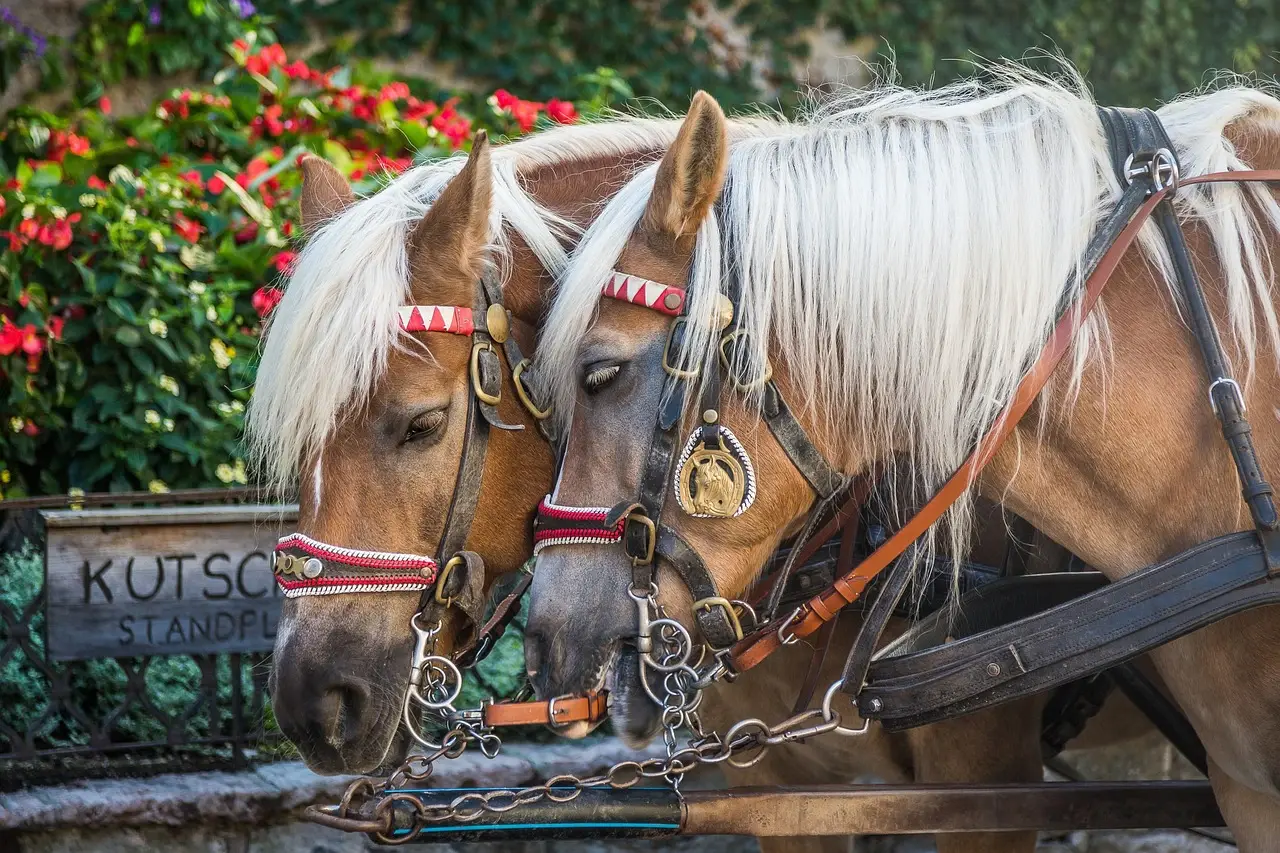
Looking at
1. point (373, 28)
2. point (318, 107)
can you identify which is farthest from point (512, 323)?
point (373, 28)

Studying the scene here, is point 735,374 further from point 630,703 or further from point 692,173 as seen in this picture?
point 630,703

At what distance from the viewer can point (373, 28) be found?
17.5 ft

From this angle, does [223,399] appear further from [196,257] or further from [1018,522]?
[1018,522]

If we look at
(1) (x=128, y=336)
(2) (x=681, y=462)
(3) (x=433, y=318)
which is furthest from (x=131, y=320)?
(2) (x=681, y=462)

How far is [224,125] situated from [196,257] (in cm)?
105

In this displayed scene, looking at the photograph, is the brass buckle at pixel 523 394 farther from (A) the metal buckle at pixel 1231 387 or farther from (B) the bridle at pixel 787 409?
(A) the metal buckle at pixel 1231 387

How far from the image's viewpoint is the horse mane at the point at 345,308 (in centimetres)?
183

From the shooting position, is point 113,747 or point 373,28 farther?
point 373,28

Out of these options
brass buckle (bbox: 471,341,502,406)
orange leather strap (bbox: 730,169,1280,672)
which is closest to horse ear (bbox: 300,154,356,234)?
brass buckle (bbox: 471,341,502,406)

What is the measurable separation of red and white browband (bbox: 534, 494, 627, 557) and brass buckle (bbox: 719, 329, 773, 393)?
0.76 feet

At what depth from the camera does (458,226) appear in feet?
6.13

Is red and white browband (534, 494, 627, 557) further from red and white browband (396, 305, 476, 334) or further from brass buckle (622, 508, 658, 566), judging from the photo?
red and white browband (396, 305, 476, 334)

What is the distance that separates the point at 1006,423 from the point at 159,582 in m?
2.10

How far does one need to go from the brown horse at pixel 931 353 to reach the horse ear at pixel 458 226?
0.24 m
